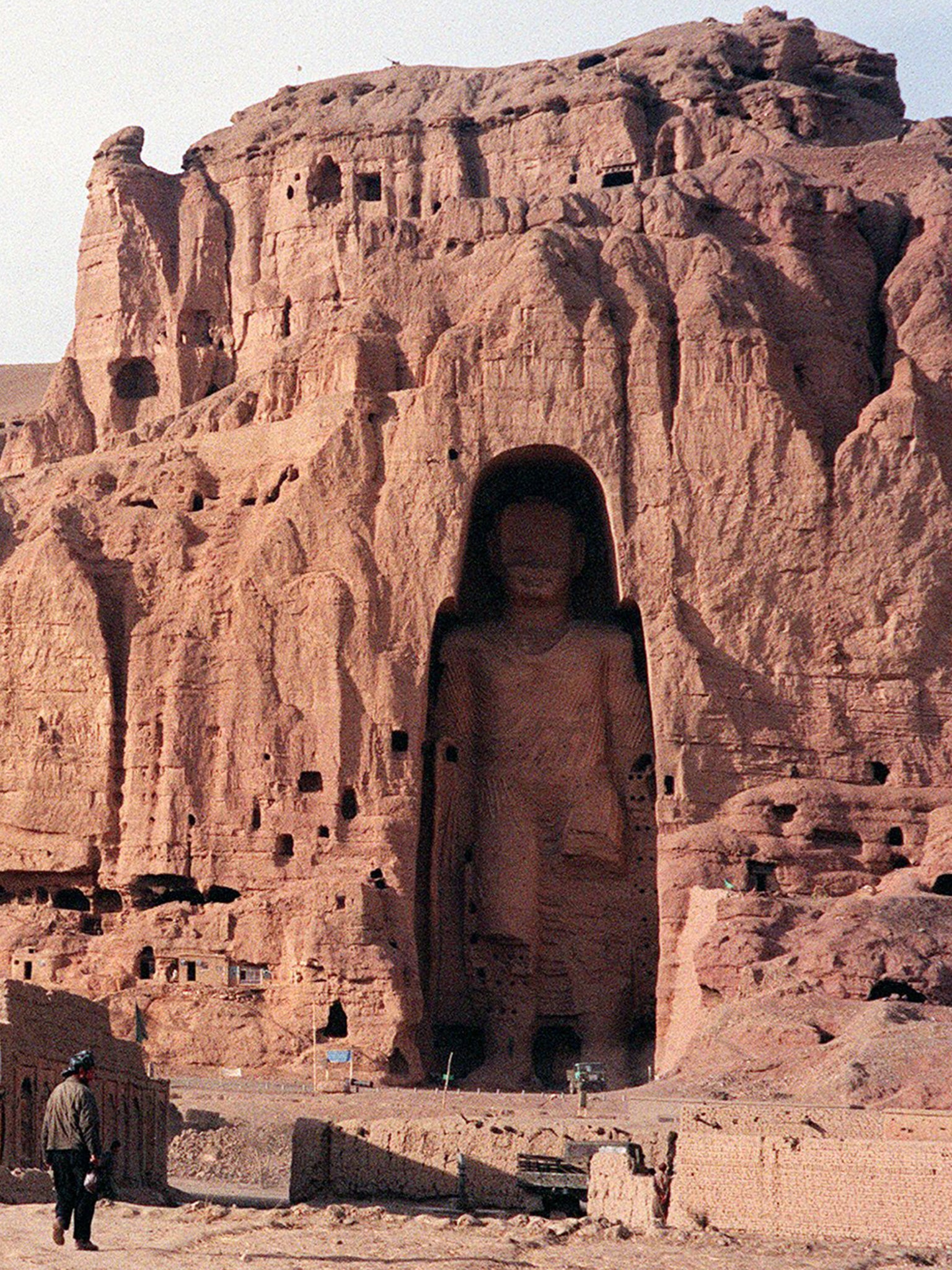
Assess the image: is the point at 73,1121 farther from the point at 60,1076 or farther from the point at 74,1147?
the point at 60,1076

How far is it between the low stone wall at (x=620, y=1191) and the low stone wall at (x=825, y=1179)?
32 cm

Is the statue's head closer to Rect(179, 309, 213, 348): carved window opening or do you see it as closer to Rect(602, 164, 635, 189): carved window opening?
Rect(602, 164, 635, 189): carved window opening

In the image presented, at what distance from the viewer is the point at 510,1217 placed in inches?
1234

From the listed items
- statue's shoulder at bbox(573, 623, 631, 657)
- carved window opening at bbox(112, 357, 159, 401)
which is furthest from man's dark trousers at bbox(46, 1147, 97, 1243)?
carved window opening at bbox(112, 357, 159, 401)

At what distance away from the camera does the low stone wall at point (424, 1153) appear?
118 ft

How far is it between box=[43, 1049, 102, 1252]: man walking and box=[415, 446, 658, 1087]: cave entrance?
91.5 feet

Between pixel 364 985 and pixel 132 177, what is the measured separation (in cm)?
2513

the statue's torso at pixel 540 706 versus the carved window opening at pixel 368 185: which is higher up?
the carved window opening at pixel 368 185

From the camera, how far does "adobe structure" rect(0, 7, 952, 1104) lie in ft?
157

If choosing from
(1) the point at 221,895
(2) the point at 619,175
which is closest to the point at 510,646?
(1) the point at 221,895

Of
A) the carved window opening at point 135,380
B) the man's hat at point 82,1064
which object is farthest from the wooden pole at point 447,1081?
the man's hat at point 82,1064

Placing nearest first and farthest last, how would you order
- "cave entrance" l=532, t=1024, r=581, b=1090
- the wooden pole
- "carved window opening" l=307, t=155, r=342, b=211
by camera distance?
1. the wooden pole
2. "cave entrance" l=532, t=1024, r=581, b=1090
3. "carved window opening" l=307, t=155, r=342, b=211

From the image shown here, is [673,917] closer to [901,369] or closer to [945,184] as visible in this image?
[901,369]

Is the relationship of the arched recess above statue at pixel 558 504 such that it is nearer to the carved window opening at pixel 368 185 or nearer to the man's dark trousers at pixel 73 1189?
the carved window opening at pixel 368 185
